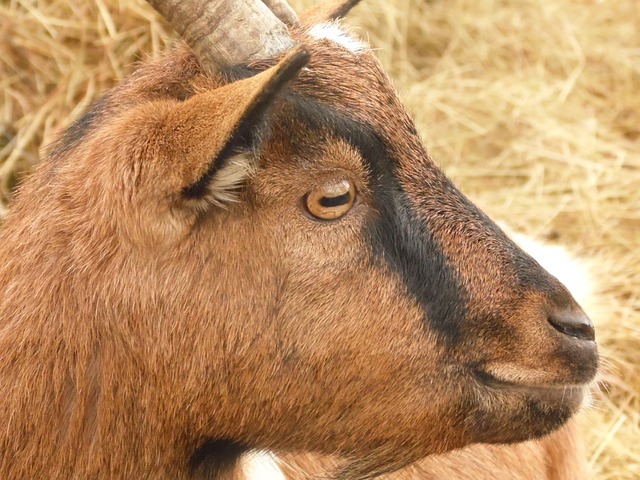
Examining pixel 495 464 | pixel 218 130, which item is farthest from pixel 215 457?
pixel 495 464

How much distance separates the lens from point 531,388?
257cm

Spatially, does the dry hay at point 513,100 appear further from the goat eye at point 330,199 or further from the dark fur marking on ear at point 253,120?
the dark fur marking on ear at point 253,120

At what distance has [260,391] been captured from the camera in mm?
2545

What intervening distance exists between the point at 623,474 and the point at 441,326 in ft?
8.12

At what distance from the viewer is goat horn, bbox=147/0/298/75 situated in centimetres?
252

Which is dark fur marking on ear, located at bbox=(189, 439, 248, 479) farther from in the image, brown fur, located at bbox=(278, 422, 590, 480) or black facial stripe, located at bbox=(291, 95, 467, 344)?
black facial stripe, located at bbox=(291, 95, 467, 344)

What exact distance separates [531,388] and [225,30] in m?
1.17

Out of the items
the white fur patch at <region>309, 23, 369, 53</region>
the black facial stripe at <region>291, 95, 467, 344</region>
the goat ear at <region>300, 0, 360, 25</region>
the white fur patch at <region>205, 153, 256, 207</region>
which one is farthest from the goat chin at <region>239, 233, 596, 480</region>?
the goat ear at <region>300, 0, 360, 25</region>

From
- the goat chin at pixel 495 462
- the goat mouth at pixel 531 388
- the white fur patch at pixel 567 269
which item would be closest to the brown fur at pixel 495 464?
the goat chin at pixel 495 462

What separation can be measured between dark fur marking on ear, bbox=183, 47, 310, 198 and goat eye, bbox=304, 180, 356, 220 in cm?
22

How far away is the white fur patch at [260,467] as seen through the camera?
2848 mm

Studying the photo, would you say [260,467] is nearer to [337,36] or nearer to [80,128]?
[80,128]

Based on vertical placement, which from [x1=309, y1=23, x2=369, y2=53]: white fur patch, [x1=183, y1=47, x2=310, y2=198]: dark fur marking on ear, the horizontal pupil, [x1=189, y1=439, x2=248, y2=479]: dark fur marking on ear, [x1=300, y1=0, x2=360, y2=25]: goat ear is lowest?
[x1=189, y1=439, x2=248, y2=479]: dark fur marking on ear

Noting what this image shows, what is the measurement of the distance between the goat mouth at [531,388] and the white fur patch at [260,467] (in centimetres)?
64
